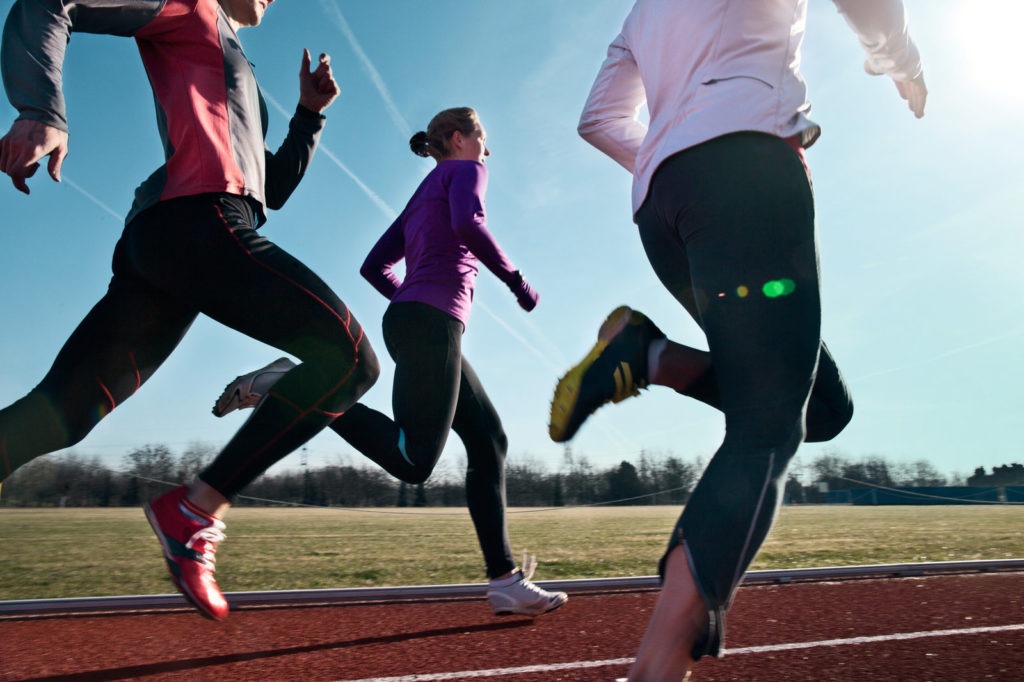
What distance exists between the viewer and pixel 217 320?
190cm

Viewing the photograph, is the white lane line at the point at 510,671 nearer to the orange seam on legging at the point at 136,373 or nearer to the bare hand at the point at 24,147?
the orange seam on legging at the point at 136,373

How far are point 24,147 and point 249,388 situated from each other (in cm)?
111

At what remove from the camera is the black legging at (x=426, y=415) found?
2.75 m

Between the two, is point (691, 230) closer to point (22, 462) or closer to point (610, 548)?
point (22, 462)

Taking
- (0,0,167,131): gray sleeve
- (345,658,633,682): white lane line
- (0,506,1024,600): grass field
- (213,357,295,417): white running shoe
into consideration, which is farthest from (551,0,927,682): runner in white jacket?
(0,506,1024,600): grass field

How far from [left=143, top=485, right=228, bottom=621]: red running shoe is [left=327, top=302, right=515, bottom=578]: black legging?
86 cm

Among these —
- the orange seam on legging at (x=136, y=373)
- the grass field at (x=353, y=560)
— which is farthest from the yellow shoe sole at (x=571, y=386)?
the grass field at (x=353, y=560)

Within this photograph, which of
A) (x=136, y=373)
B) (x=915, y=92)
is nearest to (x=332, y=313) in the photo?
(x=136, y=373)

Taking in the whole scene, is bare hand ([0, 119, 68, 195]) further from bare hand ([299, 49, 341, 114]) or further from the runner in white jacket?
the runner in white jacket

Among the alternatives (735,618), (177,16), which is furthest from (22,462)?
(735,618)

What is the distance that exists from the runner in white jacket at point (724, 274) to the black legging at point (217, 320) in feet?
2.53

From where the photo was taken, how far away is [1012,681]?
6.29 feet

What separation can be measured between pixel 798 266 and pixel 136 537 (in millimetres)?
12271

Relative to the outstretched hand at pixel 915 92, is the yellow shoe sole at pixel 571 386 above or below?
below
